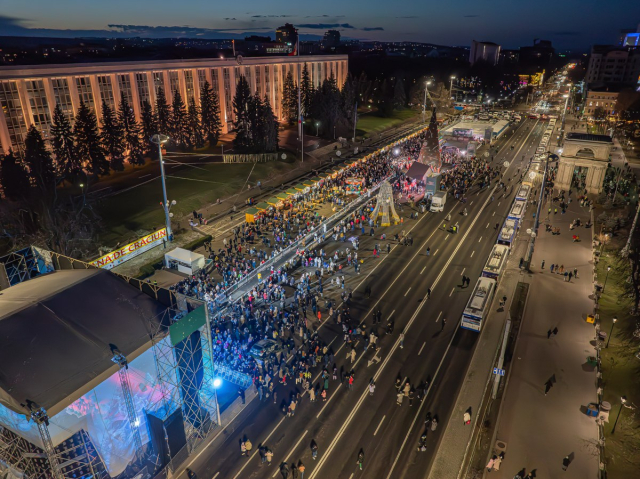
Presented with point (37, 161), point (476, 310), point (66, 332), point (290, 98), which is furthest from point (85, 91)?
point (476, 310)

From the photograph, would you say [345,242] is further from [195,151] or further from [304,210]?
[195,151]

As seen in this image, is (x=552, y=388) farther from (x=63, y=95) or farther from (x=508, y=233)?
(x=63, y=95)

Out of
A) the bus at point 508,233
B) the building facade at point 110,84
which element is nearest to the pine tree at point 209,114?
the building facade at point 110,84

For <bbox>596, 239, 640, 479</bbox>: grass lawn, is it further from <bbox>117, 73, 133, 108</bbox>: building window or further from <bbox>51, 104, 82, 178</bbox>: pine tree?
<bbox>117, 73, 133, 108</bbox>: building window

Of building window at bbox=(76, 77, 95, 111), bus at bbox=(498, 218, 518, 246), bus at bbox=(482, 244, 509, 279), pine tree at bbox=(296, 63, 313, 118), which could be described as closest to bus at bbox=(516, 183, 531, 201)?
bus at bbox=(498, 218, 518, 246)

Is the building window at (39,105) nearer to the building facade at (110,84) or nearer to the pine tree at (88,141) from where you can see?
the building facade at (110,84)
